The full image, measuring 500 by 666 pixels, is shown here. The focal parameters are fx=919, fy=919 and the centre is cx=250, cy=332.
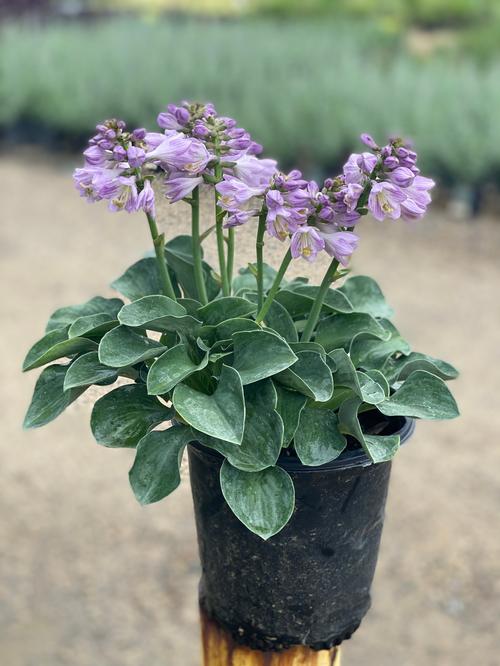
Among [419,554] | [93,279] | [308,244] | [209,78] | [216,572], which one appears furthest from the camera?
[209,78]

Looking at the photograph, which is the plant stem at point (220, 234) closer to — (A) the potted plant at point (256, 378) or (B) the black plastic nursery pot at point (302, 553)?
(A) the potted plant at point (256, 378)

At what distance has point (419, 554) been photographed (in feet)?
8.95

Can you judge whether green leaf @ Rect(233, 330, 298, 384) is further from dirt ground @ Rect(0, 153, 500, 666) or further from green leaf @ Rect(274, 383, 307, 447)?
dirt ground @ Rect(0, 153, 500, 666)

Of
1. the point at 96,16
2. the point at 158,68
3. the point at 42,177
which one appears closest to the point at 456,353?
the point at 42,177

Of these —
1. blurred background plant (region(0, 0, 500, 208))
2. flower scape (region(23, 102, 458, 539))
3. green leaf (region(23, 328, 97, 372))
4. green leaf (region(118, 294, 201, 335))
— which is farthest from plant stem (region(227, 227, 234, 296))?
blurred background plant (region(0, 0, 500, 208))

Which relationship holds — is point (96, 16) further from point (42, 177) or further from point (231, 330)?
point (231, 330)

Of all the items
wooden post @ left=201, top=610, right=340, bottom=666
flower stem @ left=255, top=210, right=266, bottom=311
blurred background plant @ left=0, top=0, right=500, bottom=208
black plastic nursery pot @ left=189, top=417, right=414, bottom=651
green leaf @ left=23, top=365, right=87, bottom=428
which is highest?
flower stem @ left=255, top=210, right=266, bottom=311

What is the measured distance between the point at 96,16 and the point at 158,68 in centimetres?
608

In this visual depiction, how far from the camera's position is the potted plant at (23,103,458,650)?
1099 millimetres

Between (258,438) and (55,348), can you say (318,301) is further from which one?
(55,348)

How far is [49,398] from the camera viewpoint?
1.27m

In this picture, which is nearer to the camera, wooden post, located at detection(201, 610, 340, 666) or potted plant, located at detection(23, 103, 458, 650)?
potted plant, located at detection(23, 103, 458, 650)

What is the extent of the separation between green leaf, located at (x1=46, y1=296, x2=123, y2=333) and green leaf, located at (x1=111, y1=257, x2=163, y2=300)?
0.03m

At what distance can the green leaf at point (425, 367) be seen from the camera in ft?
4.24
